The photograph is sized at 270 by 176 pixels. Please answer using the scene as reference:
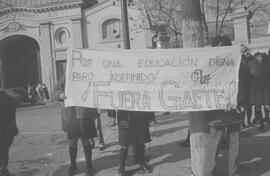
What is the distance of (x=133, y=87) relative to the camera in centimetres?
613

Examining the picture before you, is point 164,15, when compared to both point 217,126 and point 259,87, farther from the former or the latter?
point 217,126

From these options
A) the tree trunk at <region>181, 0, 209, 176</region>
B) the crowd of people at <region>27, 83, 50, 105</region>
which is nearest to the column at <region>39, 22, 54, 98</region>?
the crowd of people at <region>27, 83, 50, 105</region>

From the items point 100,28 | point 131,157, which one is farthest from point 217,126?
point 100,28

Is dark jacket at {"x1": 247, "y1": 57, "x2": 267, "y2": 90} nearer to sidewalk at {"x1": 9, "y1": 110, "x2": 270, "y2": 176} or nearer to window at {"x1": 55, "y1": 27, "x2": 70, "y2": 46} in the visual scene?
sidewalk at {"x1": 9, "y1": 110, "x2": 270, "y2": 176}

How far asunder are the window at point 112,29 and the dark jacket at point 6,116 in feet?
86.9

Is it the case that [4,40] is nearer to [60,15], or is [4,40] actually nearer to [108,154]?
[60,15]

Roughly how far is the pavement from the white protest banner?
126cm

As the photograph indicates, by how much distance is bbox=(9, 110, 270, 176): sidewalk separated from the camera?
6.77m

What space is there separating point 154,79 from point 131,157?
217 centimetres

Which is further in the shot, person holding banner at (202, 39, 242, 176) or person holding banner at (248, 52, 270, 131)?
person holding banner at (248, 52, 270, 131)

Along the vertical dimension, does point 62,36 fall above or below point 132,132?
above

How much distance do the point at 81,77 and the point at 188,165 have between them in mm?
2270

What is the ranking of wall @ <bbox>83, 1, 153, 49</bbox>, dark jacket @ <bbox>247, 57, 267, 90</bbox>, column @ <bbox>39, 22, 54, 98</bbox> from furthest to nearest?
column @ <bbox>39, 22, 54, 98</bbox> < wall @ <bbox>83, 1, 153, 49</bbox> < dark jacket @ <bbox>247, 57, 267, 90</bbox>

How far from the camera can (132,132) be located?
658cm
